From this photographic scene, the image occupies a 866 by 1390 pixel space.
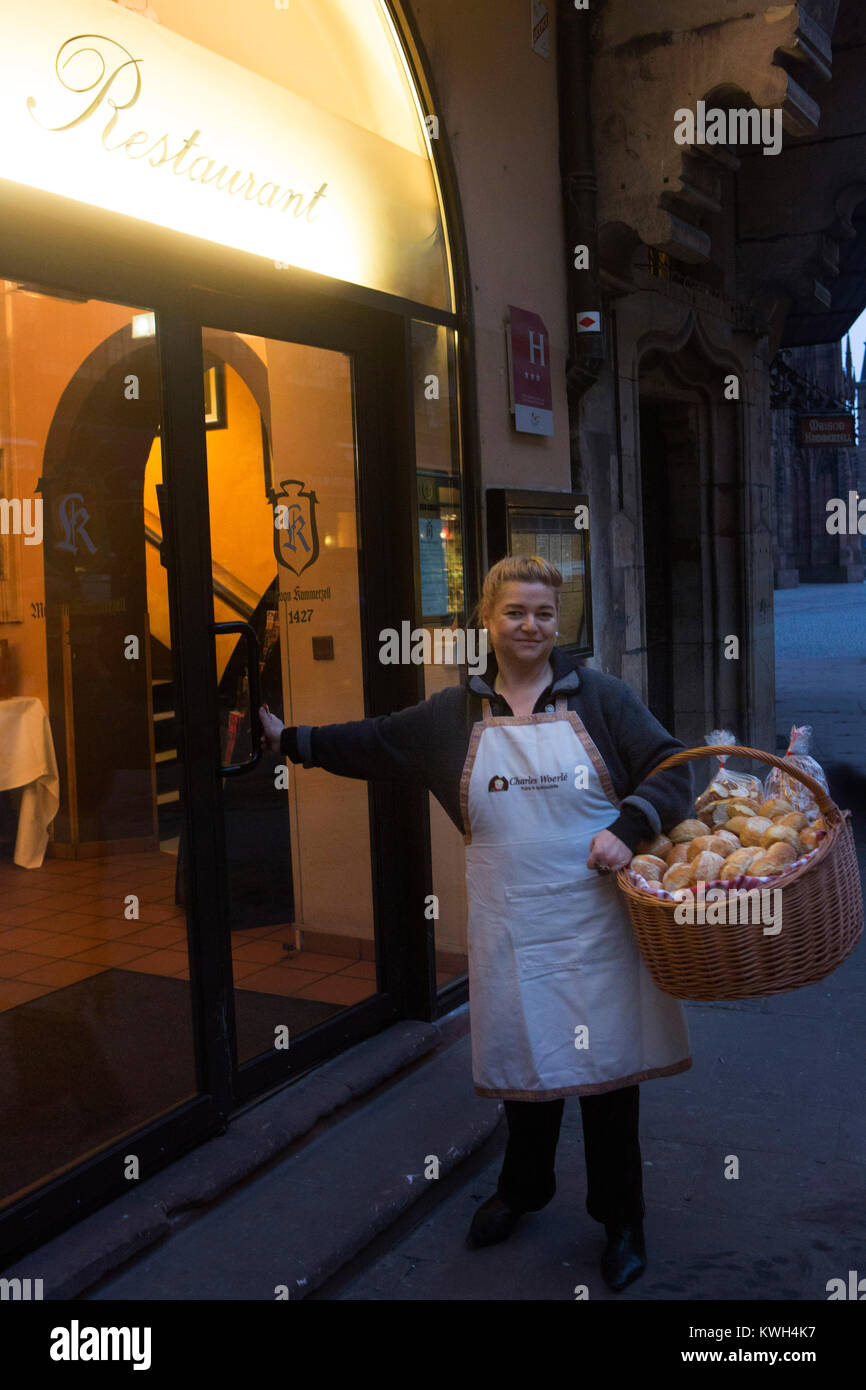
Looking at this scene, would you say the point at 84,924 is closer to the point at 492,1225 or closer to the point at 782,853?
the point at 492,1225

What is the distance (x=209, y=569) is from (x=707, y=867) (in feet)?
5.79

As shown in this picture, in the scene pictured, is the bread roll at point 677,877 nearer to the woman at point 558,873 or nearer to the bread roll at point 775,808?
the woman at point 558,873

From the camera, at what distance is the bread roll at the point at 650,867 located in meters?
2.94

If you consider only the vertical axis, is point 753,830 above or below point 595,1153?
above

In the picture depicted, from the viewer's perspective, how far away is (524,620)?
3145 millimetres

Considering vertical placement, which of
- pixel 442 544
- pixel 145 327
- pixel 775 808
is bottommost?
pixel 775 808

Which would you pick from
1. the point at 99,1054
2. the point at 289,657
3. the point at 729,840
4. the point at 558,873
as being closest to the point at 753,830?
the point at 729,840

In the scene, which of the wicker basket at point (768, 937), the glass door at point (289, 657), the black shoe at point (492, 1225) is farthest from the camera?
the glass door at point (289, 657)

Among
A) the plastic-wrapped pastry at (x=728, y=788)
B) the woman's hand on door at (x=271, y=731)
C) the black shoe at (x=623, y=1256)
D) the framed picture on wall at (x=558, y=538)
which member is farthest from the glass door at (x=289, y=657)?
the plastic-wrapped pastry at (x=728, y=788)

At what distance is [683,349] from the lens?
8.62m

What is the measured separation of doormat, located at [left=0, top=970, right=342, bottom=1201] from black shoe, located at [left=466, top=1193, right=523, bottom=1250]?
0.93 meters

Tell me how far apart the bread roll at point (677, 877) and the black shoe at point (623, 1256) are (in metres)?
1.01

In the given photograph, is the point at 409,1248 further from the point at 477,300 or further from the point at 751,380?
the point at 751,380

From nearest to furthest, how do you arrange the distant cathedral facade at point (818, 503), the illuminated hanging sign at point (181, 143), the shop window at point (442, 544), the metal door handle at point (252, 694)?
1. the illuminated hanging sign at point (181, 143)
2. the metal door handle at point (252, 694)
3. the shop window at point (442, 544)
4. the distant cathedral facade at point (818, 503)
